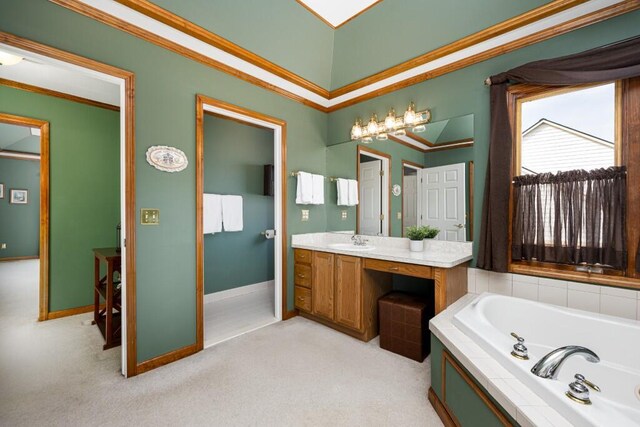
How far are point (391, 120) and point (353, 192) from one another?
94cm

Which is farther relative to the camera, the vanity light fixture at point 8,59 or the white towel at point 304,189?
the white towel at point 304,189

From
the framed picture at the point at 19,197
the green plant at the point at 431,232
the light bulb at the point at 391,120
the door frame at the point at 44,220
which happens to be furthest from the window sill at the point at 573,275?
the framed picture at the point at 19,197

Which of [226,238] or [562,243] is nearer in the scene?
[562,243]

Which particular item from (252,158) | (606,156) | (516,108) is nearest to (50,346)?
(252,158)

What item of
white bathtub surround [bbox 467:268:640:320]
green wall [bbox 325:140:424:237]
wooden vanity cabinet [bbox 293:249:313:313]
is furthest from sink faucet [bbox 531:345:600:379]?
wooden vanity cabinet [bbox 293:249:313:313]

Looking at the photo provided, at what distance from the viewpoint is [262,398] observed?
1.81 meters

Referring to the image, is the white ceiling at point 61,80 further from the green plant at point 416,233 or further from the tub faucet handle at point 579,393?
the tub faucet handle at point 579,393

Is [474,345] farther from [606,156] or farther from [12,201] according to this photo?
[12,201]

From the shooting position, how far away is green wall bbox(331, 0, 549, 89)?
83.8 inches

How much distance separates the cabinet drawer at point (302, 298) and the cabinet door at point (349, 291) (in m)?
0.42

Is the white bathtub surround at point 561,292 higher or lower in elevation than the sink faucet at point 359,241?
lower

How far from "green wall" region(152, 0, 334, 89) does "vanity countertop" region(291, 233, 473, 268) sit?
6.09ft

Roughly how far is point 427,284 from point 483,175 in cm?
115

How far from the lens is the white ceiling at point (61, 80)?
257 centimetres
